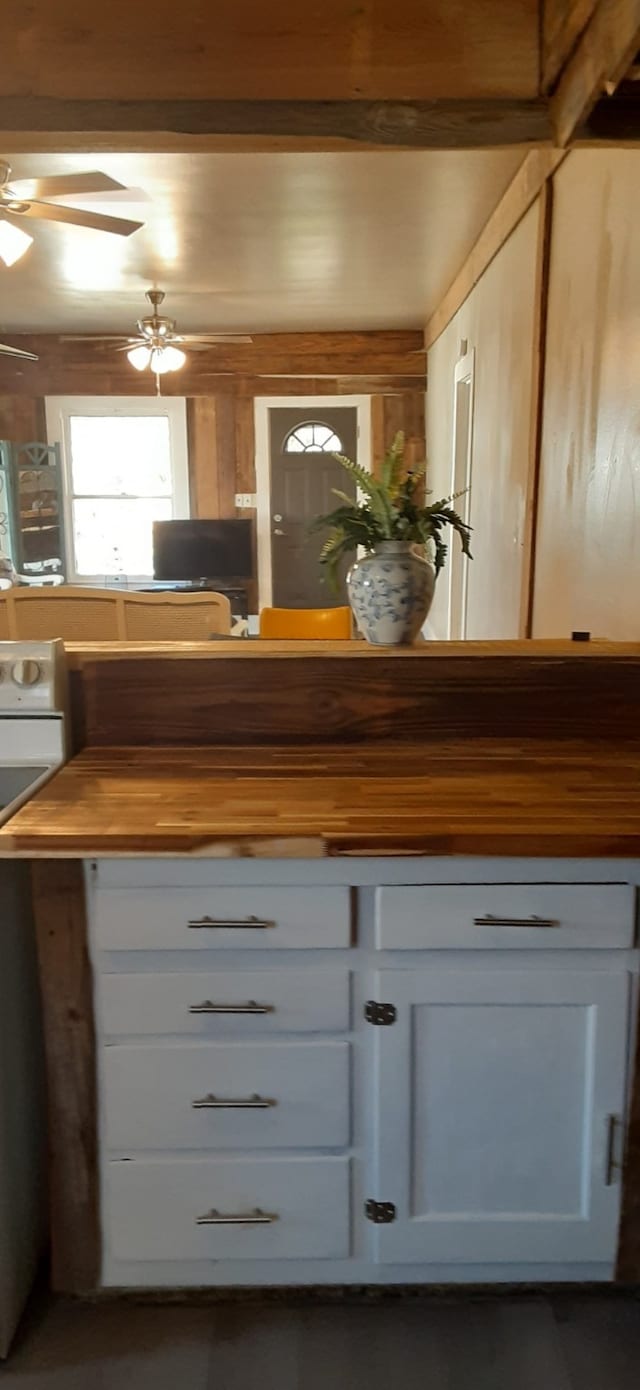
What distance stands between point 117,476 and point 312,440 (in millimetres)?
1576

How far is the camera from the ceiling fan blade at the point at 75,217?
11.5 feet

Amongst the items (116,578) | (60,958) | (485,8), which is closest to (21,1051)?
(60,958)

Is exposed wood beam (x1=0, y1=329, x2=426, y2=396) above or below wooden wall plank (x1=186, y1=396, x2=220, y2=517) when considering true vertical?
above

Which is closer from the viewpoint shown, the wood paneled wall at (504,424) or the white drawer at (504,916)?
the white drawer at (504,916)

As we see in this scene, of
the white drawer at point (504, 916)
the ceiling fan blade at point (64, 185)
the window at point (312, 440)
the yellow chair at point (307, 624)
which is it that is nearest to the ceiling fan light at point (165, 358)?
the window at point (312, 440)

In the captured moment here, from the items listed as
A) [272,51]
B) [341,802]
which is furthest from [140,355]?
[341,802]

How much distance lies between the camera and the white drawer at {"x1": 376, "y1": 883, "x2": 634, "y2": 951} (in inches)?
55.3

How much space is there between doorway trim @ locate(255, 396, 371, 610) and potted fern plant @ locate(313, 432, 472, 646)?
19.4 ft

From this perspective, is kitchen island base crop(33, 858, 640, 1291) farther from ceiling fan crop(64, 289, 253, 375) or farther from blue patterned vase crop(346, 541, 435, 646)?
ceiling fan crop(64, 289, 253, 375)

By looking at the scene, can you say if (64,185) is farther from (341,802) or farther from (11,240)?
(341,802)

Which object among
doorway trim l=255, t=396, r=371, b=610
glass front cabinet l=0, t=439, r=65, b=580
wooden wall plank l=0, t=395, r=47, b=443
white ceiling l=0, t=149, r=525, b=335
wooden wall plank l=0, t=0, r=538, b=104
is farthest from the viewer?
wooden wall plank l=0, t=395, r=47, b=443

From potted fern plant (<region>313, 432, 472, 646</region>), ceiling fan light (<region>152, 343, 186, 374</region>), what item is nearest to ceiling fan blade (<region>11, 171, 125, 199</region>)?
potted fern plant (<region>313, 432, 472, 646</region>)

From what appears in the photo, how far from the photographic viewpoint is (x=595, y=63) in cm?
164

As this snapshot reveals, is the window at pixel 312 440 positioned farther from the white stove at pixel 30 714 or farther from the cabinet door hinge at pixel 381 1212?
the cabinet door hinge at pixel 381 1212
